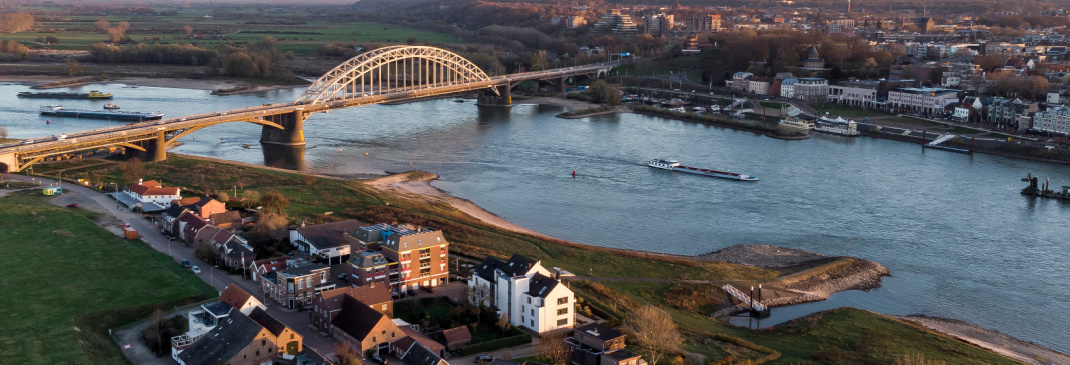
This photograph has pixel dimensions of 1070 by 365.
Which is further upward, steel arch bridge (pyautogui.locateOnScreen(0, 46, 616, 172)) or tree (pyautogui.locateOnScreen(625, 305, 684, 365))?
steel arch bridge (pyautogui.locateOnScreen(0, 46, 616, 172))

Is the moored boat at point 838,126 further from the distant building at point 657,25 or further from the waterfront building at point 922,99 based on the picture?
the distant building at point 657,25

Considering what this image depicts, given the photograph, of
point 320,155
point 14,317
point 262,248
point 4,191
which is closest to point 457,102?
point 320,155

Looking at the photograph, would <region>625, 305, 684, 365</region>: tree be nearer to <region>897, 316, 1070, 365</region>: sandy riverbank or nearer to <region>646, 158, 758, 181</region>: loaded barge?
<region>897, 316, 1070, 365</region>: sandy riverbank

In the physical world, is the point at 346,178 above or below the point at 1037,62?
below

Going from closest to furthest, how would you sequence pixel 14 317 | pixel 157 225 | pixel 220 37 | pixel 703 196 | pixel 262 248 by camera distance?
pixel 14 317, pixel 262 248, pixel 157 225, pixel 703 196, pixel 220 37

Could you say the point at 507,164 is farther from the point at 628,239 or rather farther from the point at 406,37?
the point at 406,37

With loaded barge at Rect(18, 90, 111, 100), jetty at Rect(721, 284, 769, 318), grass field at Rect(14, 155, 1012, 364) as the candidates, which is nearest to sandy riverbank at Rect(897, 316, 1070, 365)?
grass field at Rect(14, 155, 1012, 364)
